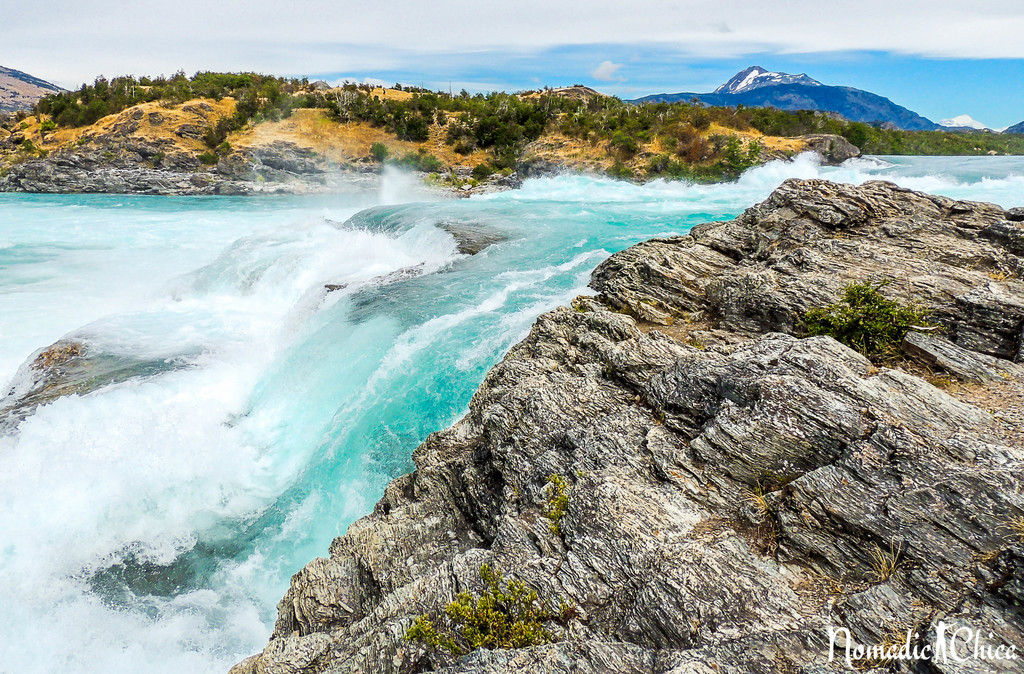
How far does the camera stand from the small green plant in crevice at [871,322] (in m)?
7.10

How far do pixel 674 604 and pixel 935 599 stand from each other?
2.01m

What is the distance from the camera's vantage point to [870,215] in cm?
1016

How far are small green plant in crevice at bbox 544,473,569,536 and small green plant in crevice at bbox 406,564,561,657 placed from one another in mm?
788

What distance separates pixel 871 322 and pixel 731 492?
3.54 metres

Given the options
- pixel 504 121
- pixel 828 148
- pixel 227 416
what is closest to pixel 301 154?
pixel 504 121

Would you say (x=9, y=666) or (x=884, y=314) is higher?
(x=884, y=314)

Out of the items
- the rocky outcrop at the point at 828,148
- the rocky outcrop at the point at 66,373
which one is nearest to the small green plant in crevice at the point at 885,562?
the rocky outcrop at the point at 66,373

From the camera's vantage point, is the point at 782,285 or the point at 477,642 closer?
the point at 477,642

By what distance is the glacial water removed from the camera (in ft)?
29.4

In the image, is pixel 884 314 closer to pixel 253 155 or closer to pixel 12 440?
pixel 12 440

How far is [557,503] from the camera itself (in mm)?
6176

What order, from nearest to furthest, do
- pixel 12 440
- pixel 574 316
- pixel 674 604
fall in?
pixel 674 604
pixel 574 316
pixel 12 440

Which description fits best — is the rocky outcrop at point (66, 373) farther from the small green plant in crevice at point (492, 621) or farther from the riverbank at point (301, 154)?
the riverbank at point (301, 154)

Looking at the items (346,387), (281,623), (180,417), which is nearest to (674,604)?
(281,623)
